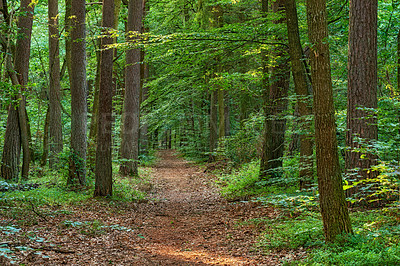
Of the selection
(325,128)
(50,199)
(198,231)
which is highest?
(325,128)

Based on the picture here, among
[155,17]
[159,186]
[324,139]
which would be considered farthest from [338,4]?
[155,17]

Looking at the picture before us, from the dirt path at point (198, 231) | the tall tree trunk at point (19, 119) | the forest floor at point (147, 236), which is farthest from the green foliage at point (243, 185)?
the tall tree trunk at point (19, 119)

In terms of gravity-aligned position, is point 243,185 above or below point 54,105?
below

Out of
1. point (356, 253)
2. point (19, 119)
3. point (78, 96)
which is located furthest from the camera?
point (19, 119)

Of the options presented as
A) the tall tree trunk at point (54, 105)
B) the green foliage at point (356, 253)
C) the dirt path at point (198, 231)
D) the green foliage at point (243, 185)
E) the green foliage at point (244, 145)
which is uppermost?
the tall tree trunk at point (54, 105)

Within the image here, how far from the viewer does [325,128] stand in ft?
14.0

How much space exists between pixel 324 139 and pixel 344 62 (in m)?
5.78

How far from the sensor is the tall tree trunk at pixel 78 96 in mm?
10109

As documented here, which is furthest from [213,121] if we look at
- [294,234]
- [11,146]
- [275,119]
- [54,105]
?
[294,234]

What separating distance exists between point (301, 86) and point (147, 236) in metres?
4.80

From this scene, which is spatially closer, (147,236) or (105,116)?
(147,236)

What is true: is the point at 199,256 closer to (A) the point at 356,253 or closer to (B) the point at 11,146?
(A) the point at 356,253

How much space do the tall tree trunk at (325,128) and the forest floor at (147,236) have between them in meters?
0.96

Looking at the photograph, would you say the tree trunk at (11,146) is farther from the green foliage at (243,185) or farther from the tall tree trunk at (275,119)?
the tall tree trunk at (275,119)
